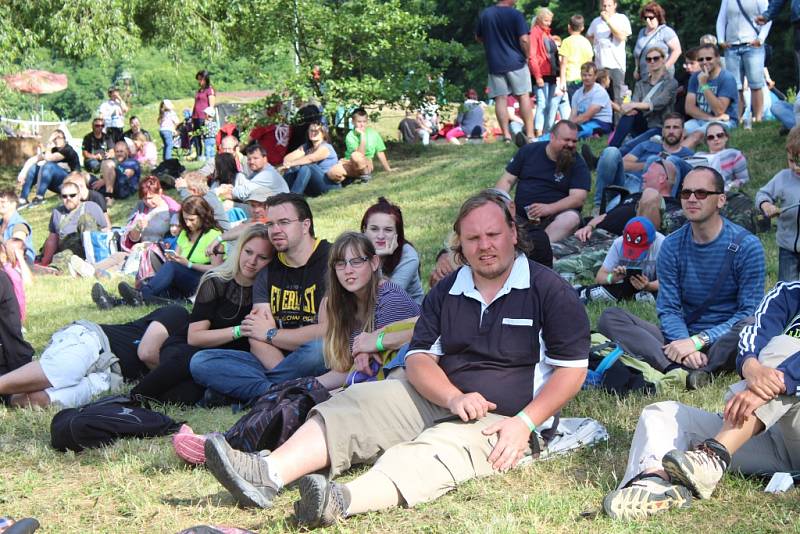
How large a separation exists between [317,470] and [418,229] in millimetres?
7604

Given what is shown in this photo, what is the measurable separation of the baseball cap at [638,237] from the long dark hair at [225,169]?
6.52 m

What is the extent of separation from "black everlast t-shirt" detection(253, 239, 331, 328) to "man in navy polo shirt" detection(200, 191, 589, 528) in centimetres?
184

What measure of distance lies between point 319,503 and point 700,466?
1.52 m

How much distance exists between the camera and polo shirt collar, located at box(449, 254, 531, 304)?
4656mm

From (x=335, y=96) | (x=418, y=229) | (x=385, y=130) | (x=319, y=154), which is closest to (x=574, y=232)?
(x=418, y=229)

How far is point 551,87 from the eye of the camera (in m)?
15.3

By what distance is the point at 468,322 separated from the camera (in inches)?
186

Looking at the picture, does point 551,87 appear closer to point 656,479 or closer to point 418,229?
point 418,229

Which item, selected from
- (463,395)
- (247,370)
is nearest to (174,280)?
(247,370)

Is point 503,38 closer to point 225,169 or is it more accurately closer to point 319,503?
point 225,169

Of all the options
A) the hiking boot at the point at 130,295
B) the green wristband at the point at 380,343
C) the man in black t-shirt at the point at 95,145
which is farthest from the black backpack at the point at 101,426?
the man in black t-shirt at the point at 95,145

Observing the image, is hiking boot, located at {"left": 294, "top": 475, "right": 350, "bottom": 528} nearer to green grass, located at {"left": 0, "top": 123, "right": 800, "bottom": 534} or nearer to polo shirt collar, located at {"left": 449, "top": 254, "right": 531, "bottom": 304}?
green grass, located at {"left": 0, "top": 123, "right": 800, "bottom": 534}

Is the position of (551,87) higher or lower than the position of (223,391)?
higher

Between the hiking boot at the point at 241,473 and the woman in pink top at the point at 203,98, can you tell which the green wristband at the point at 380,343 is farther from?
the woman in pink top at the point at 203,98
